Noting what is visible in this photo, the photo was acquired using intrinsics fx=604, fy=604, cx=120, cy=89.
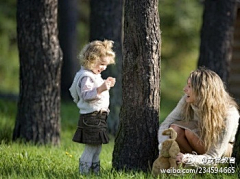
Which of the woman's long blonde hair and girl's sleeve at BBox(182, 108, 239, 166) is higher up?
the woman's long blonde hair

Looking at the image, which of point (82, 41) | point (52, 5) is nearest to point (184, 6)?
point (82, 41)

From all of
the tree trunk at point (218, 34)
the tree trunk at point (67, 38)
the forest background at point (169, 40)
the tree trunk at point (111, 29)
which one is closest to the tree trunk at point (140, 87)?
the tree trunk at point (111, 29)

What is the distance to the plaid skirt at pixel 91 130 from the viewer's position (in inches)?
219

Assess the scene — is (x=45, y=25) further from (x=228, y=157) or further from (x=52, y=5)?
(x=228, y=157)

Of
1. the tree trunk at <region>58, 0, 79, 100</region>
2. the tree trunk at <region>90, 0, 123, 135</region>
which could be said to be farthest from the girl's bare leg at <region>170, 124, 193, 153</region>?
the tree trunk at <region>58, 0, 79, 100</region>

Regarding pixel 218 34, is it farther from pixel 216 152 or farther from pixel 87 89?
pixel 87 89

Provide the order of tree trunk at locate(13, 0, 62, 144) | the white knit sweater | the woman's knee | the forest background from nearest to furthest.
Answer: the white knit sweater < the woman's knee < tree trunk at locate(13, 0, 62, 144) < the forest background

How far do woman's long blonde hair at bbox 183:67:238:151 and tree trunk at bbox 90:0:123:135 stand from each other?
12.4ft

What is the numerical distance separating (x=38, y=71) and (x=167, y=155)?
2991 mm

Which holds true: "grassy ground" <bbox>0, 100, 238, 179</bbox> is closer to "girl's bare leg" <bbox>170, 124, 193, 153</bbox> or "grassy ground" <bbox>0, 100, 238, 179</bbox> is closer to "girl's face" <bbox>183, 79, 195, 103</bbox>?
A: "girl's bare leg" <bbox>170, 124, 193, 153</bbox>

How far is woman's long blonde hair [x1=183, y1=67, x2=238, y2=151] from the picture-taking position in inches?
217

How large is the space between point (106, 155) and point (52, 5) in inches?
81.6

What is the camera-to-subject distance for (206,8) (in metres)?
9.63

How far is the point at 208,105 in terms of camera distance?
5551mm
